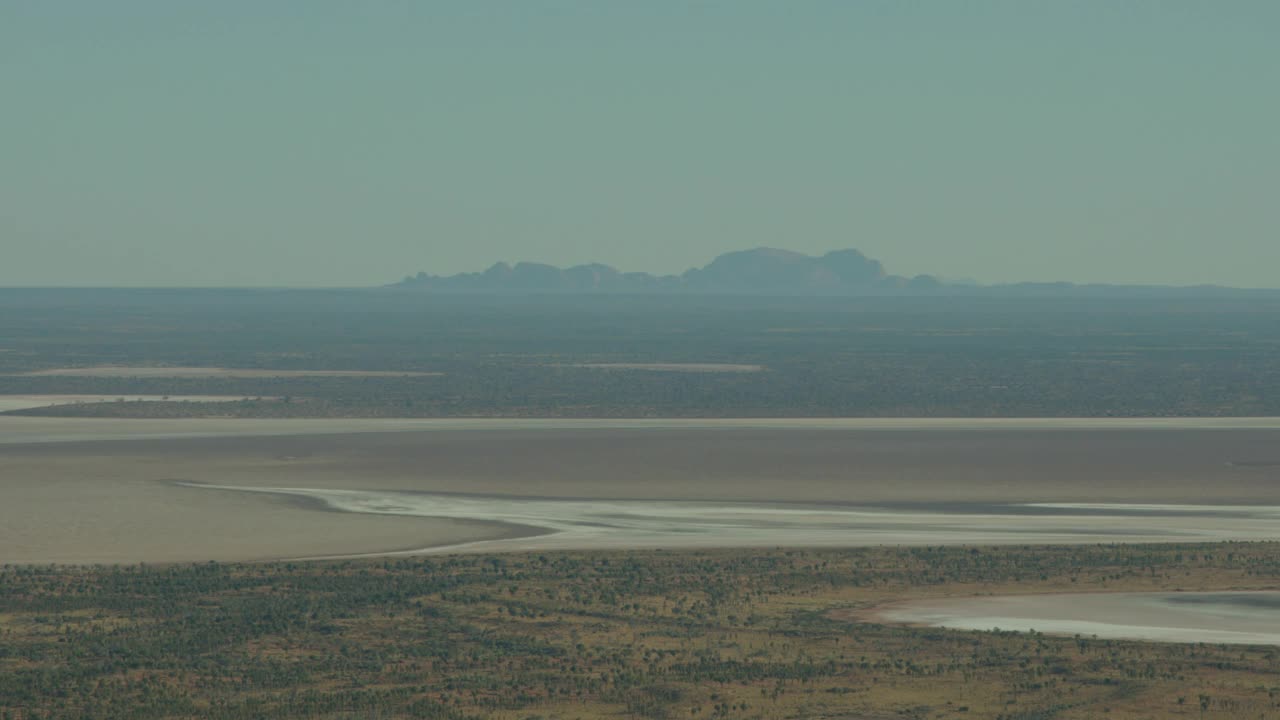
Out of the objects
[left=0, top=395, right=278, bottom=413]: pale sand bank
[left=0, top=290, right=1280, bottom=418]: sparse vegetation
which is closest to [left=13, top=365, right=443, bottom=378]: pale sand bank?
[left=0, top=290, right=1280, bottom=418]: sparse vegetation

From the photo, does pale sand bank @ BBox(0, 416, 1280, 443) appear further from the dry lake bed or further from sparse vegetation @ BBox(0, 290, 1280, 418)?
sparse vegetation @ BBox(0, 290, 1280, 418)

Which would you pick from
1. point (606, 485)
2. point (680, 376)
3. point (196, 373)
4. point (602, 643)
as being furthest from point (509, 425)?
point (602, 643)

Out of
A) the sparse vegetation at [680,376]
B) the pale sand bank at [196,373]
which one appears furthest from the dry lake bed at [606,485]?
the pale sand bank at [196,373]

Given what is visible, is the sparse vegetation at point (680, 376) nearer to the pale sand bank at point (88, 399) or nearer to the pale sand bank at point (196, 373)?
the pale sand bank at point (88, 399)

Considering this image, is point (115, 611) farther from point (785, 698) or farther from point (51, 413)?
point (51, 413)

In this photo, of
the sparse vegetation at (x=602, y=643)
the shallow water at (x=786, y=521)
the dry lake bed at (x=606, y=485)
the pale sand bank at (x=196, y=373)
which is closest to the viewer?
the sparse vegetation at (x=602, y=643)

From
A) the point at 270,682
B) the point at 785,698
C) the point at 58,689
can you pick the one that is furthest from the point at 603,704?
the point at 58,689

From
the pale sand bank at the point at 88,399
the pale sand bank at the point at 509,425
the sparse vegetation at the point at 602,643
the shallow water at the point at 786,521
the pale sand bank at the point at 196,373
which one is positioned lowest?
the sparse vegetation at the point at 602,643
